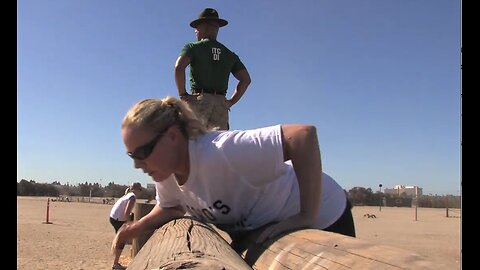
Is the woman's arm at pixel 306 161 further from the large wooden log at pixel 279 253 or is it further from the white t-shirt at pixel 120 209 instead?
the white t-shirt at pixel 120 209

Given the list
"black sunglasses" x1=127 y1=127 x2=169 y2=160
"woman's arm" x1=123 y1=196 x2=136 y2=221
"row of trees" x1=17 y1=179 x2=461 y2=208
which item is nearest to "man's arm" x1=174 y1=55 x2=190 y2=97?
"black sunglasses" x1=127 y1=127 x2=169 y2=160

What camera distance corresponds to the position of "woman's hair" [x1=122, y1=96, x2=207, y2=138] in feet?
8.06

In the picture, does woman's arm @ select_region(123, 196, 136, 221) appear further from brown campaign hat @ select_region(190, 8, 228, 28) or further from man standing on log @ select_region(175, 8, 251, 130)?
brown campaign hat @ select_region(190, 8, 228, 28)

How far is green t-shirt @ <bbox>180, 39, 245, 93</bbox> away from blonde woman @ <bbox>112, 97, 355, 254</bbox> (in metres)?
1.89

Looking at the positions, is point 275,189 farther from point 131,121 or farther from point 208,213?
point 131,121

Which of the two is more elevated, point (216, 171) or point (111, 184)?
point (216, 171)

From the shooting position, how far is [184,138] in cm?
252

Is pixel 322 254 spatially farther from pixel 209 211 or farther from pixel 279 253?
pixel 209 211

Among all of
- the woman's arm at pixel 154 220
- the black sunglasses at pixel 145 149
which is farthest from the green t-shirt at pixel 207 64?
the black sunglasses at pixel 145 149

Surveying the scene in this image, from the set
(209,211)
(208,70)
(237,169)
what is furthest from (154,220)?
(208,70)
